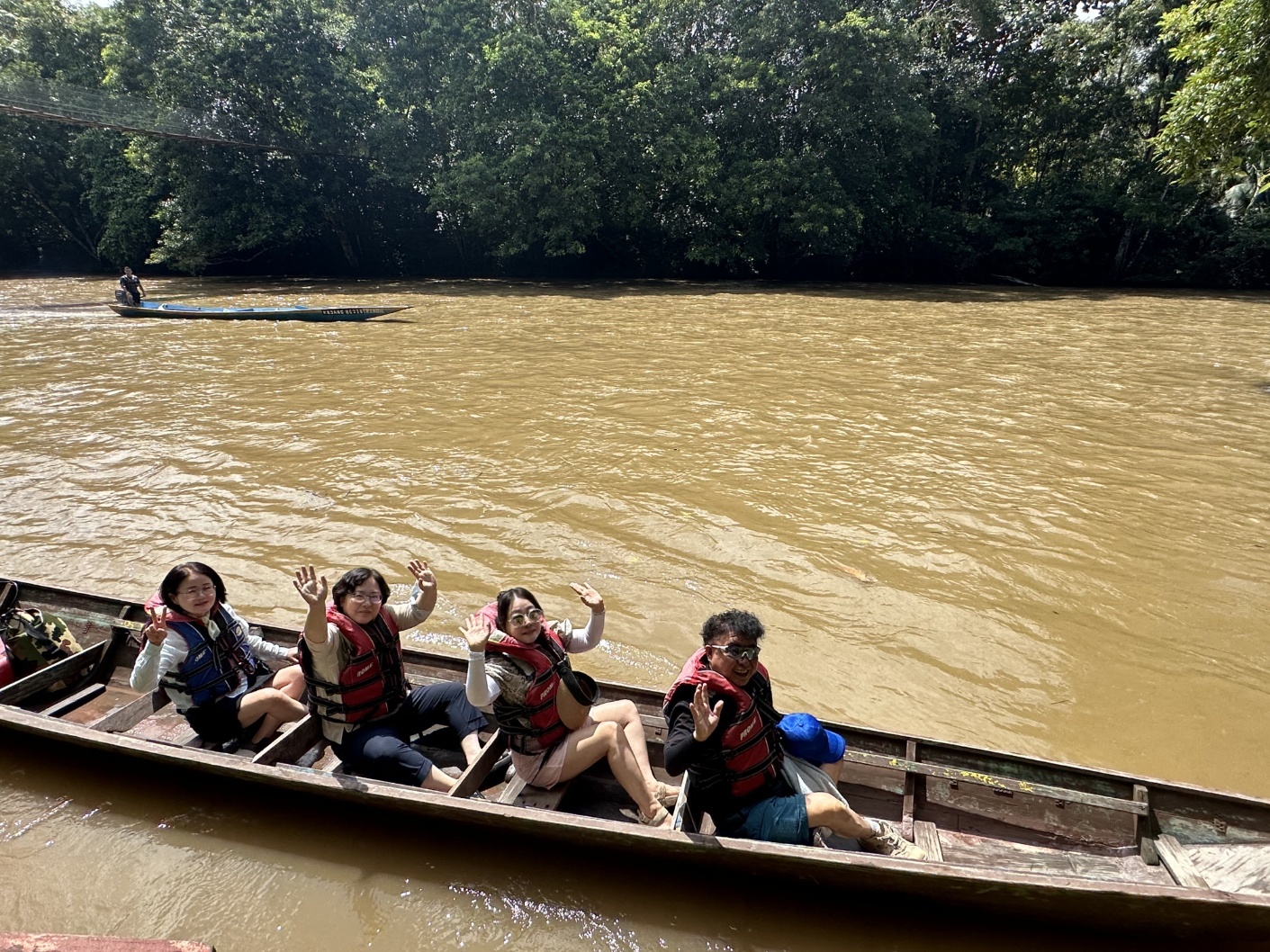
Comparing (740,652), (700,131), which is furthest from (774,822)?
(700,131)

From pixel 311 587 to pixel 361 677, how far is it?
60 centimetres

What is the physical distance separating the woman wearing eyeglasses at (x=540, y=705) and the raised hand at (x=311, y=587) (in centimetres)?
68

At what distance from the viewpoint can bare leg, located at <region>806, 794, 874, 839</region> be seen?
3.12m

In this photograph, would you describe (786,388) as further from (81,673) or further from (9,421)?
(9,421)

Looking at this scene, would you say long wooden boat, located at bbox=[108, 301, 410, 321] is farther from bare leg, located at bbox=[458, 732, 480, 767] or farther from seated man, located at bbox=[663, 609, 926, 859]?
seated man, located at bbox=[663, 609, 926, 859]

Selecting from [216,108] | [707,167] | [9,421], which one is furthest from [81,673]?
[216,108]

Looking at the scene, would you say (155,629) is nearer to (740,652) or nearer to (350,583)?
(350,583)

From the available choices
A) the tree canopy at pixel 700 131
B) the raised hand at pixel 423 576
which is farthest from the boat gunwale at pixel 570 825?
the tree canopy at pixel 700 131

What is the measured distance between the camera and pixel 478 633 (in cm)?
331

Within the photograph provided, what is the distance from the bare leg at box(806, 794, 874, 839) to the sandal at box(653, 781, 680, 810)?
0.65 metres

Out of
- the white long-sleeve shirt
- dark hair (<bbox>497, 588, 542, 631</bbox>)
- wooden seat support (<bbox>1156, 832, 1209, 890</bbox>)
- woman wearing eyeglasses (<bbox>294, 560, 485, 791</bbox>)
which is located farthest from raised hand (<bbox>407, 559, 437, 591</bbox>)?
wooden seat support (<bbox>1156, 832, 1209, 890</bbox>)

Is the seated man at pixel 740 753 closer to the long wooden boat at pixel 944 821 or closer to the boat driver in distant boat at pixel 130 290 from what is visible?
the long wooden boat at pixel 944 821

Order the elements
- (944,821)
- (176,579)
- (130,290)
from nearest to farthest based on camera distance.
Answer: (944,821), (176,579), (130,290)

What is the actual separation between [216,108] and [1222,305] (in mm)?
32116
